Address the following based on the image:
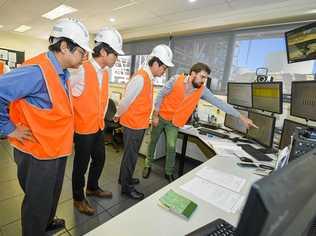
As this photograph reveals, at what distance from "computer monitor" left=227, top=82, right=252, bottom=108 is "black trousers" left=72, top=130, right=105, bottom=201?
5.57 feet

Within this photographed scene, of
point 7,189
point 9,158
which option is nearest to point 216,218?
point 7,189

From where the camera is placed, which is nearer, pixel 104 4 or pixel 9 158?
pixel 9 158

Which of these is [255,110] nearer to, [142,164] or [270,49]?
[270,49]

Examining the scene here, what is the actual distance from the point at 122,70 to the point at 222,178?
4.68 metres

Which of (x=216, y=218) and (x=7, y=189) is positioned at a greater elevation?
(x=216, y=218)

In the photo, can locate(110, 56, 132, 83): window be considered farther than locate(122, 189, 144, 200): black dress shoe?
Yes

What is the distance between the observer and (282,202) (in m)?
0.26

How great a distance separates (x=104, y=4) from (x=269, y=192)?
3794mm

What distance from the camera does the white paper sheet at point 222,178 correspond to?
3.97 feet

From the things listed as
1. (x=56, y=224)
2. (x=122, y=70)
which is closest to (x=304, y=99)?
(x=56, y=224)

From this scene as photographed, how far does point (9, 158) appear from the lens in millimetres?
2953

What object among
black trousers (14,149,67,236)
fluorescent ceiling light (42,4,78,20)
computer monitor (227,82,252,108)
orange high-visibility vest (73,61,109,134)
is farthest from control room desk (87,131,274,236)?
fluorescent ceiling light (42,4,78,20)

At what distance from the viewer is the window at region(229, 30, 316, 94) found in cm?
249

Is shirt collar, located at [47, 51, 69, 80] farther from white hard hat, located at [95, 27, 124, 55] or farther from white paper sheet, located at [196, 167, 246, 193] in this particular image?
white paper sheet, located at [196, 167, 246, 193]
